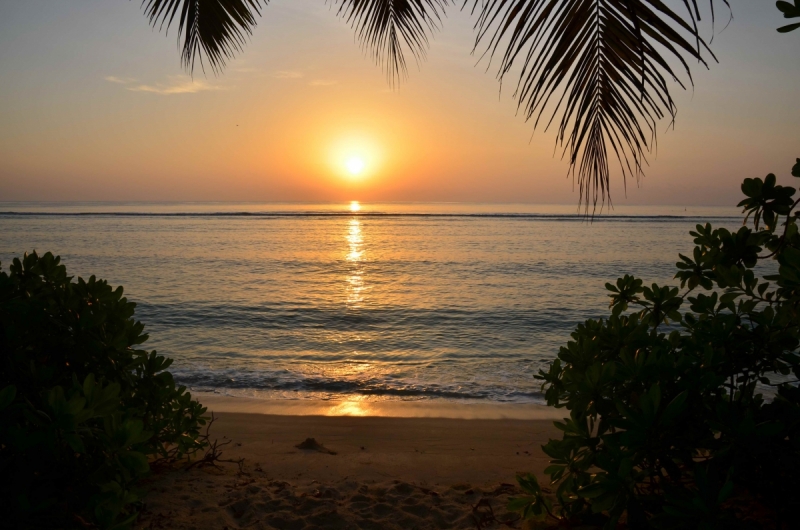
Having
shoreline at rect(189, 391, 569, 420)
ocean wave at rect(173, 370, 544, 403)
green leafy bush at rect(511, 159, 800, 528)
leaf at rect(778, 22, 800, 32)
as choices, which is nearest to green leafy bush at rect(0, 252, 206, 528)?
green leafy bush at rect(511, 159, 800, 528)

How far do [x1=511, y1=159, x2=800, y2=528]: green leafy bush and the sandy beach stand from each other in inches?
37.1

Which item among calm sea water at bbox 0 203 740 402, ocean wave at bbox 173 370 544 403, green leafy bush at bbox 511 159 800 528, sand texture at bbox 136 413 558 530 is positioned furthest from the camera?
calm sea water at bbox 0 203 740 402

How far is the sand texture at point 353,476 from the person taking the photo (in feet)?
10.6

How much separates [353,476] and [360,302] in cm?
1070

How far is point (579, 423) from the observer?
2.37 meters

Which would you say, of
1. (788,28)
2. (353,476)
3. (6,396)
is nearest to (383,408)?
(353,476)

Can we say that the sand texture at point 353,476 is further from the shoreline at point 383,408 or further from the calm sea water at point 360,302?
the calm sea water at point 360,302

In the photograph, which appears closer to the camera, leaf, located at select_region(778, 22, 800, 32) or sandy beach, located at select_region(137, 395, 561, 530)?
leaf, located at select_region(778, 22, 800, 32)

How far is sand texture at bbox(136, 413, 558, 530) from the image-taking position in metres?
3.24

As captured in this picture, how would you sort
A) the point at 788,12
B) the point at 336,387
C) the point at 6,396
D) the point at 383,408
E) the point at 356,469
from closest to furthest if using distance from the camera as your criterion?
the point at 6,396 < the point at 788,12 < the point at 356,469 < the point at 383,408 < the point at 336,387

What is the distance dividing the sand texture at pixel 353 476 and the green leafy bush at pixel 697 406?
953 millimetres

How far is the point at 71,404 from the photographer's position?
→ 164 cm

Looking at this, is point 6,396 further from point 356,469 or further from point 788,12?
point 356,469

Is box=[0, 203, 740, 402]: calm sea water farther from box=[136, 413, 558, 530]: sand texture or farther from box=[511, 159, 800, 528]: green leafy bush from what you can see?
box=[511, 159, 800, 528]: green leafy bush
